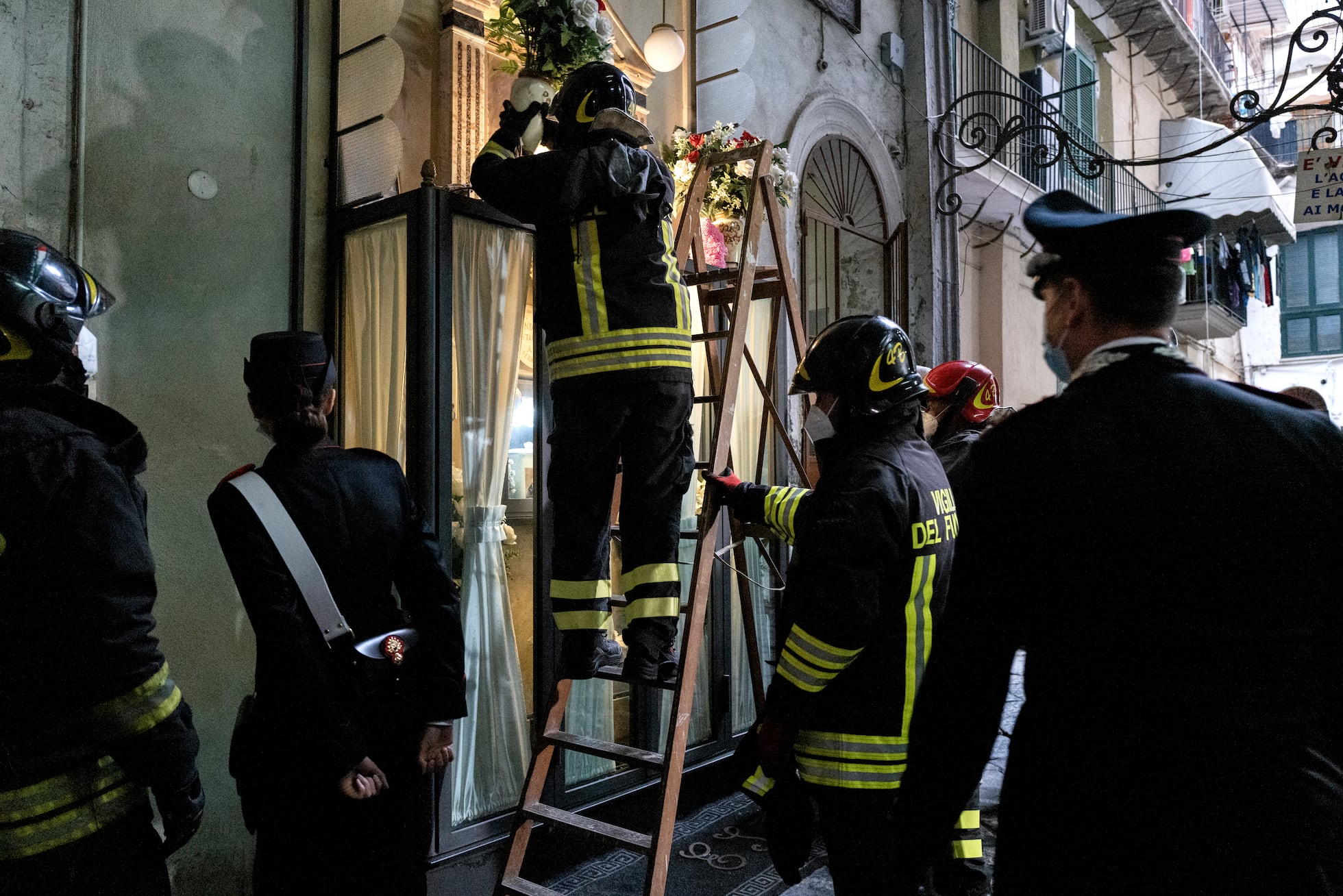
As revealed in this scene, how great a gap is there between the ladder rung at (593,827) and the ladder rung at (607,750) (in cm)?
23

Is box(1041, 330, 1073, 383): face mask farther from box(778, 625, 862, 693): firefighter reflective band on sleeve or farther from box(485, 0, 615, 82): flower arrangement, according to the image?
box(485, 0, 615, 82): flower arrangement

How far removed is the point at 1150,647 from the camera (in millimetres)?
1396

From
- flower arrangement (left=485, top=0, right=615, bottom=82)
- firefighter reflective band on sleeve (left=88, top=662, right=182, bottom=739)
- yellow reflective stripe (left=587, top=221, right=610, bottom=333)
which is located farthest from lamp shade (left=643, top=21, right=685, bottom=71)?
firefighter reflective band on sleeve (left=88, top=662, right=182, bottom=739)

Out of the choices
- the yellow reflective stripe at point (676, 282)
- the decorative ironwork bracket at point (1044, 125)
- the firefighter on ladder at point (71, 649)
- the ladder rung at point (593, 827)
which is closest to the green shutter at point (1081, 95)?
the decorative ironwork bracket at point (1044, 125)

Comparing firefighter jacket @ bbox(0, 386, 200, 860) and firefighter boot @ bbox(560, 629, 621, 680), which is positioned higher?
firefighter jacket @ bbox(0, 386, 200, 860)

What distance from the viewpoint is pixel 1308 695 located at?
4.68ft

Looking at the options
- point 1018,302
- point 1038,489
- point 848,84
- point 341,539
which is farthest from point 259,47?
point 1018,302

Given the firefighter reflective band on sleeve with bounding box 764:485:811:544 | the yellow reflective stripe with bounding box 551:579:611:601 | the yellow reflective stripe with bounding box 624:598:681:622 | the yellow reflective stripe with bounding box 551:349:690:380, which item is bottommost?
the yellow reflective stripe with bounding box 624:598:681:622

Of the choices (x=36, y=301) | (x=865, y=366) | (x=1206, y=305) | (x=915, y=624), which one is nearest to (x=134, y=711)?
(x=36, y=301)

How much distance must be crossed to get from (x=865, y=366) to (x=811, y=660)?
3.13 feet

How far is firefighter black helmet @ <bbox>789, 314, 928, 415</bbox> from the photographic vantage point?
9.59 feet

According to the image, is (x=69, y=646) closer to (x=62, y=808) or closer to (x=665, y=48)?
(x=62, y=808)

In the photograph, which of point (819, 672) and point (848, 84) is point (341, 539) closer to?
point (819, 672)

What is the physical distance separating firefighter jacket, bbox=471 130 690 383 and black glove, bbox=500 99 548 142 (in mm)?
29
